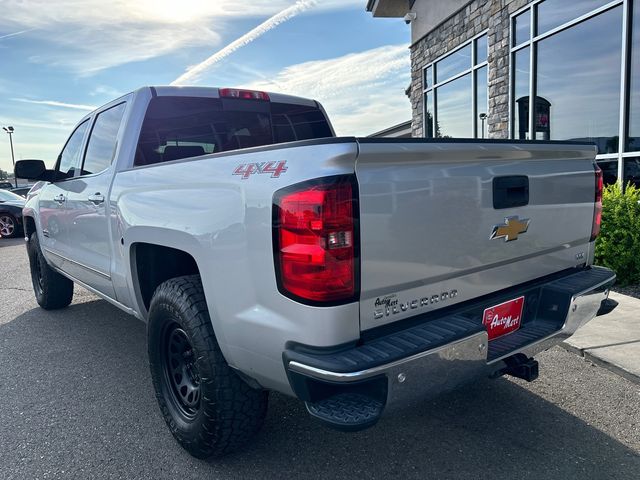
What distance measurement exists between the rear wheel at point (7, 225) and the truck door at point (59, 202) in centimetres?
1061

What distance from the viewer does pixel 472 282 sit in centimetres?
239

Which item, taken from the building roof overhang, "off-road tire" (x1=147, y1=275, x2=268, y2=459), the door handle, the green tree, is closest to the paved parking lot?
"off-road tire" (x1=147, y1=275, x2=268, y2=459)

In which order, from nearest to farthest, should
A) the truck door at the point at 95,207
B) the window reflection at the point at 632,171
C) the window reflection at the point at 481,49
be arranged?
the truck door at the point at 95,207, the window reflection at the point at 632,171, the window reflection at the point at 481,49

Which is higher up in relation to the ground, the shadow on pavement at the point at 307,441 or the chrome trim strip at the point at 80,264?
the chrome trim strip at the point at 80,264

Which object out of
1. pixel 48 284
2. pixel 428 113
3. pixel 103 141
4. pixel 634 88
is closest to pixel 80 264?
pixel 103 141

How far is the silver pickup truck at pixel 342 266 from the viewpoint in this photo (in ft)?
6.20

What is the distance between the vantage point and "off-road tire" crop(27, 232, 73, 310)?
5.38 m

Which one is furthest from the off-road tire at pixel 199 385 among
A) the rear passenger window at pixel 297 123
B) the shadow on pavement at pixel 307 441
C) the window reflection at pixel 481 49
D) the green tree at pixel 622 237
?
the window reflection at pixel 481 49

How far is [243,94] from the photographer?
12.8 feet

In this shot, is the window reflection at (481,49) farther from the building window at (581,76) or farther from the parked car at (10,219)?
the parked car at (10,219)

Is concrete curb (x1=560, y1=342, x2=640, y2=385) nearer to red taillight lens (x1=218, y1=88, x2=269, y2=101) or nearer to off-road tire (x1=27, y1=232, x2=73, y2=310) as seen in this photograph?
red taillight lens (x1=218, y1=88, x2=269, y2=101)

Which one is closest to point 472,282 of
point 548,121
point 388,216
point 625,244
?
point 388,216

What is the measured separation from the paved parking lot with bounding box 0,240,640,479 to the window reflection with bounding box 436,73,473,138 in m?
8.06

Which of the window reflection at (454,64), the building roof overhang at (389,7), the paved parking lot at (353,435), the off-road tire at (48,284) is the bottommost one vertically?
the paved parking lot at (353,435)
